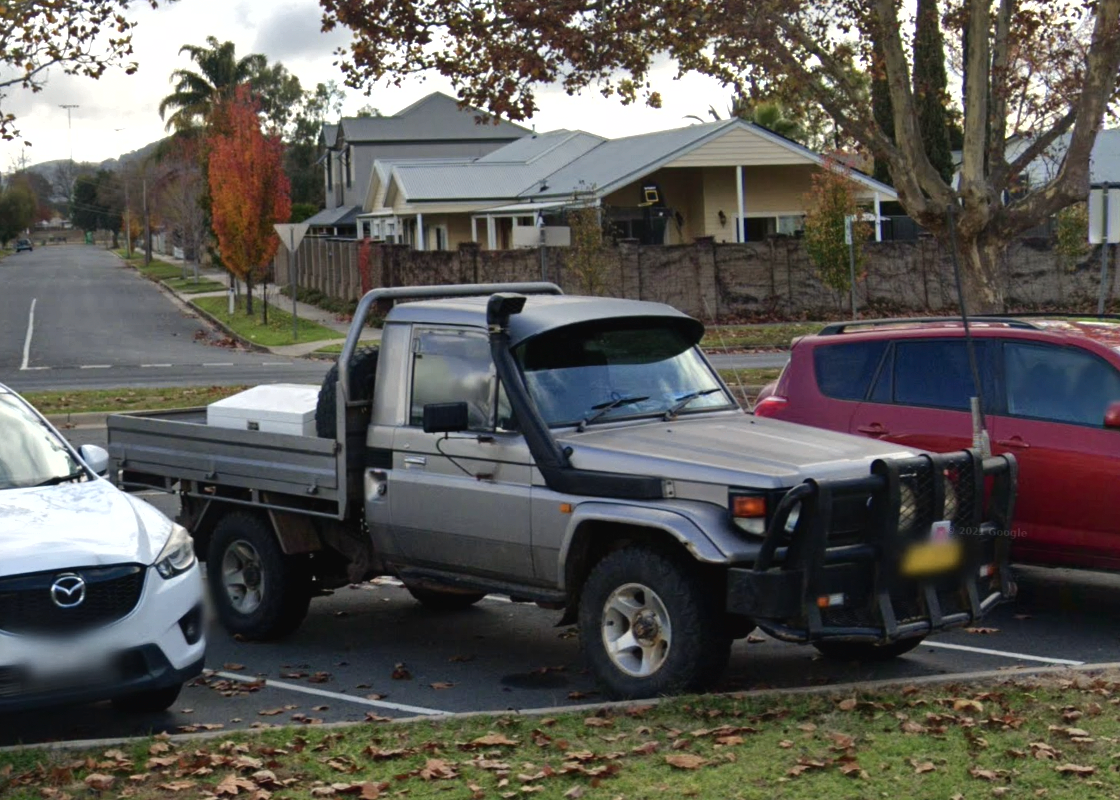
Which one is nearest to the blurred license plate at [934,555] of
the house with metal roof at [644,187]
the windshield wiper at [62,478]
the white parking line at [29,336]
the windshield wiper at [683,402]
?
the windshield wiper at [683,402]

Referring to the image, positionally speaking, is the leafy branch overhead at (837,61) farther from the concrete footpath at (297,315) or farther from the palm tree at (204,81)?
the palm tree at (204,81)

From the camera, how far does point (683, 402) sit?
8094 millimetres

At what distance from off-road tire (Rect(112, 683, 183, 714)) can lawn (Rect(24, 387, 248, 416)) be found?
540 inches

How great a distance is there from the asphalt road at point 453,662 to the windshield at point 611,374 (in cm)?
146

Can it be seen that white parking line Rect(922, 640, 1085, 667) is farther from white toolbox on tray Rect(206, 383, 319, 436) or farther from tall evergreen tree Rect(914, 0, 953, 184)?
tall evergreen tree Rect(914, 0, 953, 184)

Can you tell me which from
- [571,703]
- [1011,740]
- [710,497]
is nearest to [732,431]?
[710,497]

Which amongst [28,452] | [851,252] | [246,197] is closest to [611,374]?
[28,452]

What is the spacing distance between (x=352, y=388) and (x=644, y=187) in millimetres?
38461

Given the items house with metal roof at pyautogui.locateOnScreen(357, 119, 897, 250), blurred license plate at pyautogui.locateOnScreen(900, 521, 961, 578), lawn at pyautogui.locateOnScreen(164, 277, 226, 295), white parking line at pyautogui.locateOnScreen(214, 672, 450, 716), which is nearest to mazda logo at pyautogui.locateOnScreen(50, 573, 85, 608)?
white parking line at pyautogui.locateOnScreen(214, 672, 450, 716)

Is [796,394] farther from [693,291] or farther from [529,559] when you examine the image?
[693,291]

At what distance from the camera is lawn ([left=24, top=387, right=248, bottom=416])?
21.6 metres

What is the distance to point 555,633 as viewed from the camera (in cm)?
926

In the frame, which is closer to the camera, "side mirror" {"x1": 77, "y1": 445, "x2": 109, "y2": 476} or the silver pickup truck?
the silver pickup truck

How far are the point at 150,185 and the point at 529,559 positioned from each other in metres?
107
